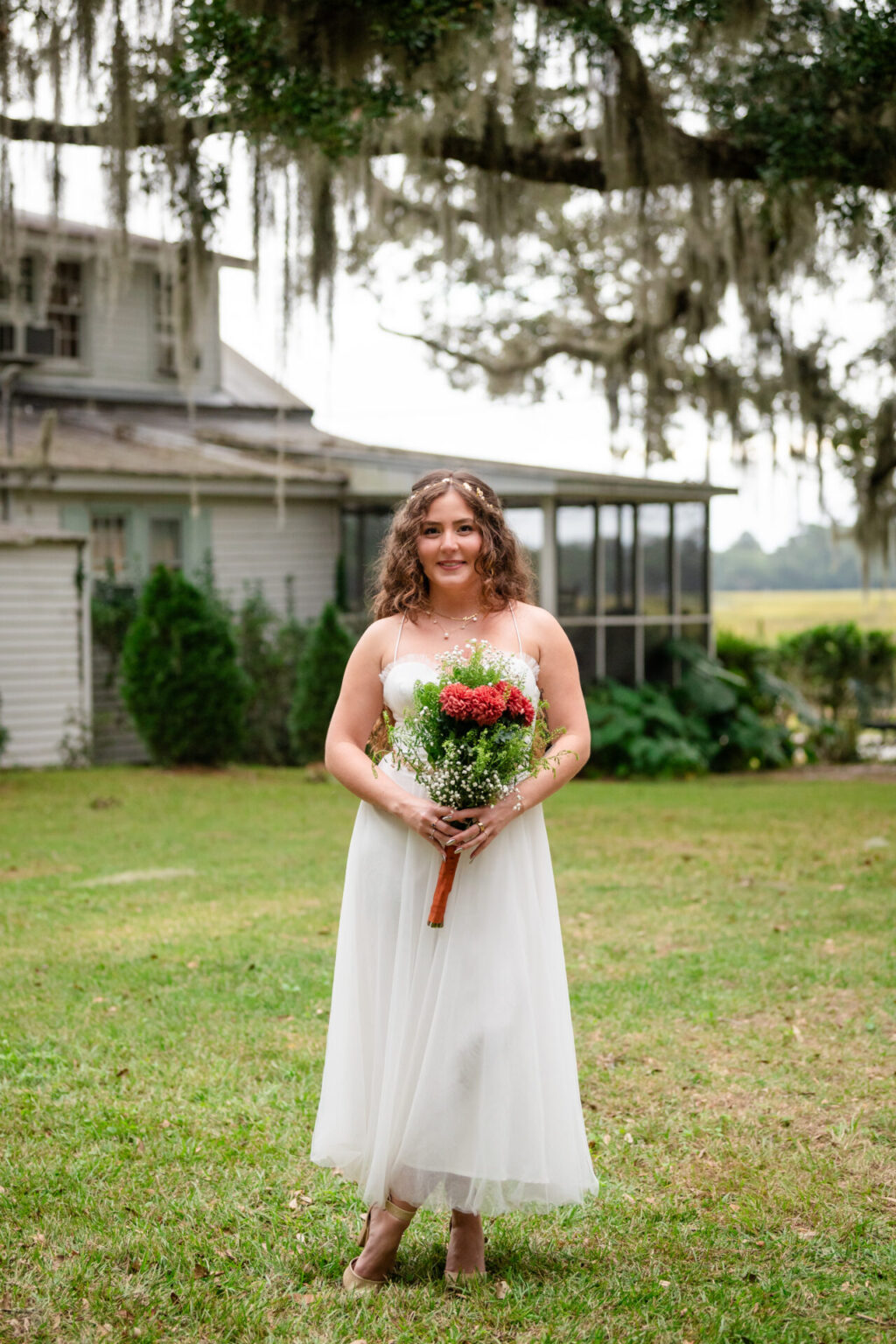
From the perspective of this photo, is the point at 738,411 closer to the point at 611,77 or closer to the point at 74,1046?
the point at 611,77

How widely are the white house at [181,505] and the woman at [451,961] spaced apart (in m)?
11.6

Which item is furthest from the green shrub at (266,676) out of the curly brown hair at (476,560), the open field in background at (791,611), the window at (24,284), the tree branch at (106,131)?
the curly brown hair at (476,560)

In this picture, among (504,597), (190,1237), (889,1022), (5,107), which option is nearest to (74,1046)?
(190,1237)

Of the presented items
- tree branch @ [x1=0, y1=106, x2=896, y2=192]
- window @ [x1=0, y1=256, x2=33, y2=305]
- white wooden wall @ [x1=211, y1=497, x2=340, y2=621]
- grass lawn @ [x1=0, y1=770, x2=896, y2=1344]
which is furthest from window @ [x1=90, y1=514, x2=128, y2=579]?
grass lawn @ [x1=0, y1=770, x2=896, y2=1344]

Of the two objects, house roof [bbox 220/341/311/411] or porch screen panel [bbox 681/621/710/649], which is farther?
house roof [bbox 220/341/311/411]

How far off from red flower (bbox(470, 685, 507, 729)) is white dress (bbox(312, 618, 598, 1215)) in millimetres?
307

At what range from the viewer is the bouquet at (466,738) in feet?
10.4

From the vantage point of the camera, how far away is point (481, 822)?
3.23 metres

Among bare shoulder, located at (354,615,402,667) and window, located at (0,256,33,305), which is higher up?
window, located at (0,256,33,305)

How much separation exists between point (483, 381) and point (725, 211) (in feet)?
24.5

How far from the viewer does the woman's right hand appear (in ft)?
10.6

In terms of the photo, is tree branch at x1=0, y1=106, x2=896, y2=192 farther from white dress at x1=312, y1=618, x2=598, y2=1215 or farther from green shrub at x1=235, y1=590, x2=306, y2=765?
white dress at x1=312, y1=618, x2=598, y2=1215

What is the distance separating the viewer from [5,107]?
10477 millimetres

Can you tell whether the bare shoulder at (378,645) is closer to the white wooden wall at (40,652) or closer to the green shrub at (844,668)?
the white wooden wall at (40,652)
